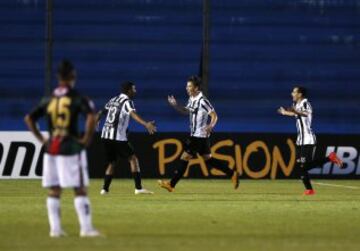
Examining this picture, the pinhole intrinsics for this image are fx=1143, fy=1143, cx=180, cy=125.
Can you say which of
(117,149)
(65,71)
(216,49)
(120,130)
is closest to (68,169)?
(65,71)

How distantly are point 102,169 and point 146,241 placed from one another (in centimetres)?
1489

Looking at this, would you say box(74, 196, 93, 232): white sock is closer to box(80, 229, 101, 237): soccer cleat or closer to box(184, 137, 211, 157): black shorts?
box(80, 229, 101, 237): soccer cleat

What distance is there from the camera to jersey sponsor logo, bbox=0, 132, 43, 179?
82.8ft

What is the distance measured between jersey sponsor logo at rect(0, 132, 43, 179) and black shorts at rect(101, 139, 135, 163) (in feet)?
18.0

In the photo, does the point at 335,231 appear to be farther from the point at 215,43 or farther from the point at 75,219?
the point at 215,43

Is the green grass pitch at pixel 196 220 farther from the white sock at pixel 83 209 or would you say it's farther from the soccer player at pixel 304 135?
the soccer player at pixel 304 135

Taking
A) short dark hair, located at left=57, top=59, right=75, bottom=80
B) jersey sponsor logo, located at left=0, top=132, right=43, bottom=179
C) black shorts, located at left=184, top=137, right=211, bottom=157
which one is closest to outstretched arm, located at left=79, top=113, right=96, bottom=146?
short dark hair, located at left=57, top=59, right=75, bottom=80

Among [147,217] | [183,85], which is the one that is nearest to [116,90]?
[183,85]

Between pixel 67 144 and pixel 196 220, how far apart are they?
3336 mm

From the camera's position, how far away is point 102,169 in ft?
85.9

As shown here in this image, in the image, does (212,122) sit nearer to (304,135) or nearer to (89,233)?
(304,135)

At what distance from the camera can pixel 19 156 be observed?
2541 cm

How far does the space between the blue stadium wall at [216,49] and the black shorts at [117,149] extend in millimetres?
10361

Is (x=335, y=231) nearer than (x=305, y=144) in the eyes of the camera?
Yes
